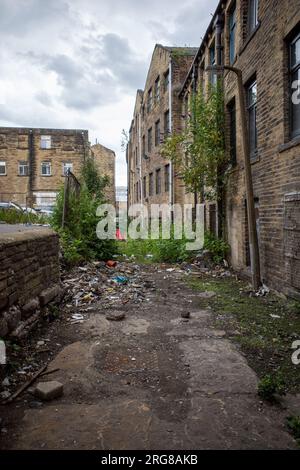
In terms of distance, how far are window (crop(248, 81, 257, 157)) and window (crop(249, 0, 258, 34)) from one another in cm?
131

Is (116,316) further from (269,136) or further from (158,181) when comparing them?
(158,181)

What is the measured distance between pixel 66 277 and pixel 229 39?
862 centimetres

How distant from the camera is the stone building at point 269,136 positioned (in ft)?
21.2

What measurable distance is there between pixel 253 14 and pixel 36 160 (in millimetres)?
28930

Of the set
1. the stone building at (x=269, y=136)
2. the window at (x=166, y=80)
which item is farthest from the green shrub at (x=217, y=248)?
the window at (x=166, y=80)

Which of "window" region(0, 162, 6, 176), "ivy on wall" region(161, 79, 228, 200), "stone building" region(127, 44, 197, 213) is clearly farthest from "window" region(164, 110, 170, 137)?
"window" region(0, 162, 6, 176)

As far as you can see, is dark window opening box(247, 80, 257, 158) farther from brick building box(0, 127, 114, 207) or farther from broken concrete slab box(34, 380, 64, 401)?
brick building box(0, 127, 114, 207)

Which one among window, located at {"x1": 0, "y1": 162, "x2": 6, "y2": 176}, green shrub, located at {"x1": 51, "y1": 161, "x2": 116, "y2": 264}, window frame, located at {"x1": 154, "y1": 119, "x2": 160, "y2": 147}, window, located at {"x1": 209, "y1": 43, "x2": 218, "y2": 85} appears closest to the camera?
green shrub, located at {"x1": 51, "y1": 161, "x2": 116, "y2": 264}

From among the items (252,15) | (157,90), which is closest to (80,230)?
(252,15)

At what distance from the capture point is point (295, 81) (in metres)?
6.58

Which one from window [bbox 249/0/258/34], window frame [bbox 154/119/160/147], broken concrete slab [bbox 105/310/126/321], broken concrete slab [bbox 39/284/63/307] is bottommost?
broken concrete slab [bbox 105/310/126/321]

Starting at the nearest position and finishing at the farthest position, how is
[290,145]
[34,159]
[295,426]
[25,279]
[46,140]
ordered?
[295,426]
[25,279]
[290,145]
[34,159]
[46,140]

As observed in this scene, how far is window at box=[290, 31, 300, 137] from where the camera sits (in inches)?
255

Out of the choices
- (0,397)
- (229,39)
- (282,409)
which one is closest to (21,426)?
(0,397)
